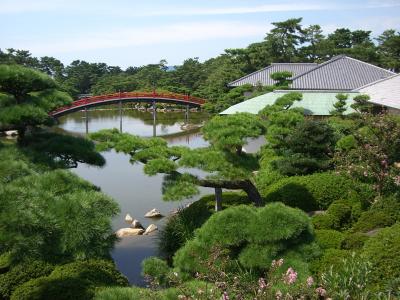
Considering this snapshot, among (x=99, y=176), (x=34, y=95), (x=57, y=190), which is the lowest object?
(x=99, y=176)

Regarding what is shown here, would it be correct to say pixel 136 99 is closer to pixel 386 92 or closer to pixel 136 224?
pixel 386 92

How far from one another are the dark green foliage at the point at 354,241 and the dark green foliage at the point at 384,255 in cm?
51

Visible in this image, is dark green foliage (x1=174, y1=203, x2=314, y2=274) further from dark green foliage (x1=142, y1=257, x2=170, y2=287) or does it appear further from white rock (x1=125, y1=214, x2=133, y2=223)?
white rock (x1=125, y1=214, x2=133, y2=223)

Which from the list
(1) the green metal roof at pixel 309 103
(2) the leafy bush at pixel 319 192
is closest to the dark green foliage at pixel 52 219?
(2) the leafy bush at pixel 319 192

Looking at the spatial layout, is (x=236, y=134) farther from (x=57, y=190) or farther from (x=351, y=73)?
(x=351, y=73)

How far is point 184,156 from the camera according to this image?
8633 millimetres

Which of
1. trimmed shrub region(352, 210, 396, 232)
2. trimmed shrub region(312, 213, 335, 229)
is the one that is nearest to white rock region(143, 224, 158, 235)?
trimmed shrub region(312, 213, 335, 229)

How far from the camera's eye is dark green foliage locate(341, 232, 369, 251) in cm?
671

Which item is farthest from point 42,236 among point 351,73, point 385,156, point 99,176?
point 351,73

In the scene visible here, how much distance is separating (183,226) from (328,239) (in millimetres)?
3228

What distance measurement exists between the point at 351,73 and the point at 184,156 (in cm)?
1955

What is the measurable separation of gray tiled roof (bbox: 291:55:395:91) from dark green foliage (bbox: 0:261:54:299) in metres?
19.4

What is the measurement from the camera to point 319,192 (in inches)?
374

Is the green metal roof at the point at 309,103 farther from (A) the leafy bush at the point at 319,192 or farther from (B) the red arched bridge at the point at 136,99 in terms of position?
(B) the red arched bridge at the point at 136,99
